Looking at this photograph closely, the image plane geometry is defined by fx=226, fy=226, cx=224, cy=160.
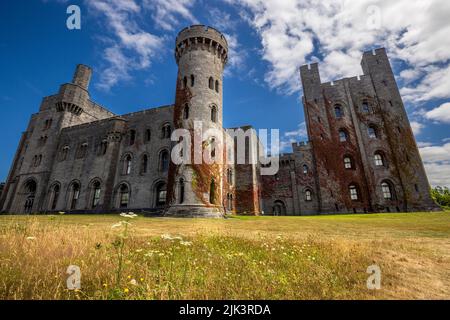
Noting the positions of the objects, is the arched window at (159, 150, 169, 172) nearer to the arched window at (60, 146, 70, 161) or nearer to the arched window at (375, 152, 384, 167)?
the arched window at (60, 146, 70, 161)

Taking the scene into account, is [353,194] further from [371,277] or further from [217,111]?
[371,277]

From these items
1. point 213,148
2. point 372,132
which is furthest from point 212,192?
point 372,132

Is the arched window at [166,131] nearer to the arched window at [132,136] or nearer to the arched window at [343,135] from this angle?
the arched window at [132,136]

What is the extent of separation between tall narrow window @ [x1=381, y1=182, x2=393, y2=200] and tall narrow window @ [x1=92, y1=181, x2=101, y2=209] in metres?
30.7

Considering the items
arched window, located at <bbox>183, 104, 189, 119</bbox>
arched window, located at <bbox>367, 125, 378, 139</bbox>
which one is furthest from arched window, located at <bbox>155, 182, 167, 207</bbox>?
arched window, located at <bbox>367, 125, 378, 139</bbox>

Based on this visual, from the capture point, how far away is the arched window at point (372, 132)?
27.3m

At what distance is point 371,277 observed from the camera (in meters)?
3.22

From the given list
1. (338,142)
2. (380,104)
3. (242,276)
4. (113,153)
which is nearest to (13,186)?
(113,153)

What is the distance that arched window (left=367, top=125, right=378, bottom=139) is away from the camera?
→ 2728cm

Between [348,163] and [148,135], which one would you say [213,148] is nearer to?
[148,135]

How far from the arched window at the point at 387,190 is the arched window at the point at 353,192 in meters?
2.57

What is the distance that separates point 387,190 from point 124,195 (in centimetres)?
2853

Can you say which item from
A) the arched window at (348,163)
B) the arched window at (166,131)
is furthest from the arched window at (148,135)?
the arched window at (348,163)
